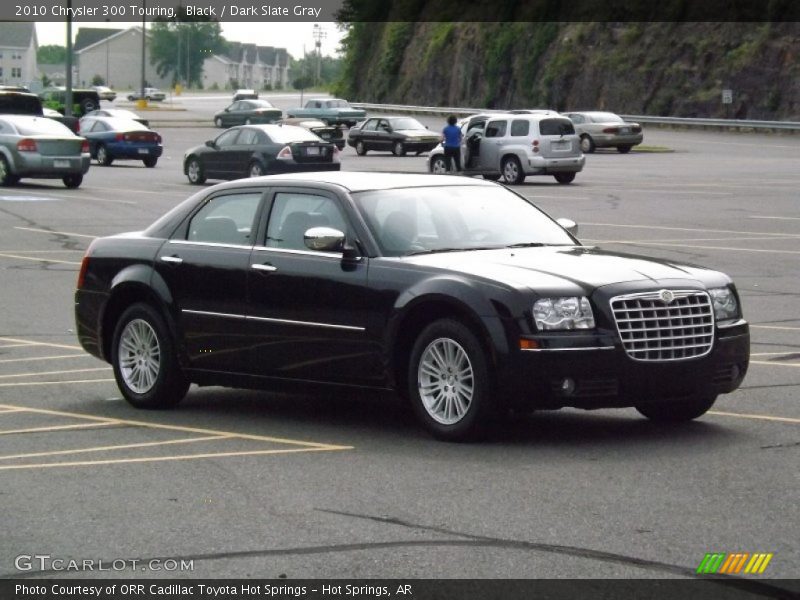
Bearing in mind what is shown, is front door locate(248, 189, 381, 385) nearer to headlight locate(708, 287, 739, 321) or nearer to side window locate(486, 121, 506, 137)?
headlight locate(708, 287, 739, 321)

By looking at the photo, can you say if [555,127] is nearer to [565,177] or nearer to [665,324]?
[565,177]

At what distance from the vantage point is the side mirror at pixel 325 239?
938 centimetres

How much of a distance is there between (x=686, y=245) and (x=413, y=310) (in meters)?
13.9

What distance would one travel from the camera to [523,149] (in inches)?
1524

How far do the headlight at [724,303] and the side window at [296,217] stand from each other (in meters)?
2.29

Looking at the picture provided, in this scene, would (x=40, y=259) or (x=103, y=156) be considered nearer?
(x=40, y=259)

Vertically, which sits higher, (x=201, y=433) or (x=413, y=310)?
(x=413, y=310)

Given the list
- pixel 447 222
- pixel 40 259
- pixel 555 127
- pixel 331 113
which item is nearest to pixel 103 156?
pixel 555 127

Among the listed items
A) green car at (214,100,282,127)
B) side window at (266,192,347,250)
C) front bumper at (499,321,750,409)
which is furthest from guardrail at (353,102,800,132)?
front bumper at (499,321,750,409)

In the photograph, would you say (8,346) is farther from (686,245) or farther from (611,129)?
(611,129)

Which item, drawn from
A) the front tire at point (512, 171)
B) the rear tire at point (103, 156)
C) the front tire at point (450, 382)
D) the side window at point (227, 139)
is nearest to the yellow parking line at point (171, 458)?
the front tire at point (450, 382)

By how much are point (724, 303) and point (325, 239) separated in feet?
7.72

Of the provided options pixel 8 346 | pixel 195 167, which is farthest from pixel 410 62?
pixel 8 346
